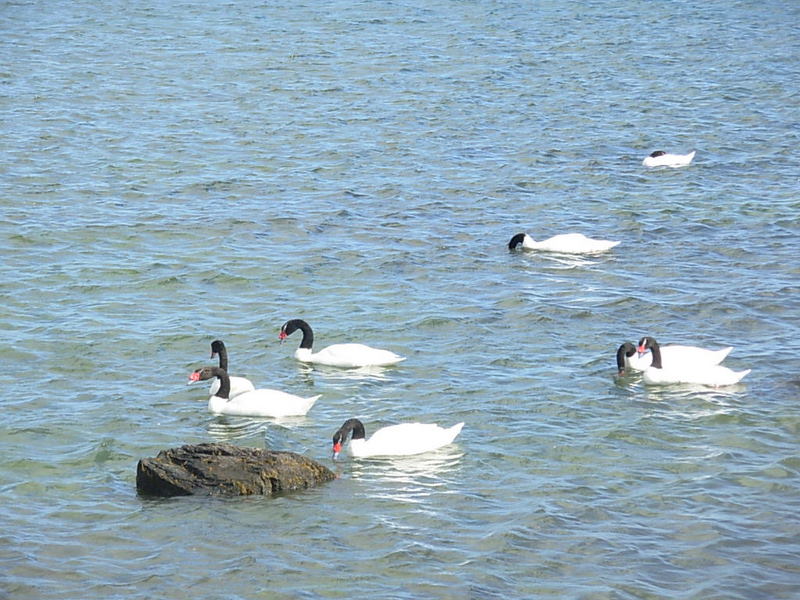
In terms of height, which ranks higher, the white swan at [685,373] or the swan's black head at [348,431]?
the white swan at [685,373]

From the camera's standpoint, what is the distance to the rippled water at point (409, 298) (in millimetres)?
12055

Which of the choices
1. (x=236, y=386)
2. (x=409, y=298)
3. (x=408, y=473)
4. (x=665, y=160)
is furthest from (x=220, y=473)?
(x=665, y=160)

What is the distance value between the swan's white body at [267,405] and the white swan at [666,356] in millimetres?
3642

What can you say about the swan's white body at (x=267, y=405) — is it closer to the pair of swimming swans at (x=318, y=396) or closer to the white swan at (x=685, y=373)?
the pair of swimming swans at (x=318, y=396)

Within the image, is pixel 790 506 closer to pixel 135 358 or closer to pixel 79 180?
pixel 135 358

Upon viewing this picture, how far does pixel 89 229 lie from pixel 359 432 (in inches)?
374

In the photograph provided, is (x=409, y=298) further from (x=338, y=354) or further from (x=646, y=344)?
(x=646, y=344)

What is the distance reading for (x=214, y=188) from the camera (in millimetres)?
24672

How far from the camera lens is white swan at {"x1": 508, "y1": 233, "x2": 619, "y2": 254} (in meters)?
21.0

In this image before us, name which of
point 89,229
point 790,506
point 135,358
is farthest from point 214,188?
point 790,506

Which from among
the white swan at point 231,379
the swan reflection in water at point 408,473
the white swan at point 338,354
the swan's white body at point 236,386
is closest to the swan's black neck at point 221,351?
the white swan at point 231,379

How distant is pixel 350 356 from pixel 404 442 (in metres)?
2.93

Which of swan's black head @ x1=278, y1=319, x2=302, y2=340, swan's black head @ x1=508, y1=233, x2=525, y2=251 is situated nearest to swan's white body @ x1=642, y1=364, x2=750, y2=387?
swan's black head @ x1=278, y1=319, x2=302, y2=340

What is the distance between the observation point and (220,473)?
509 inches
